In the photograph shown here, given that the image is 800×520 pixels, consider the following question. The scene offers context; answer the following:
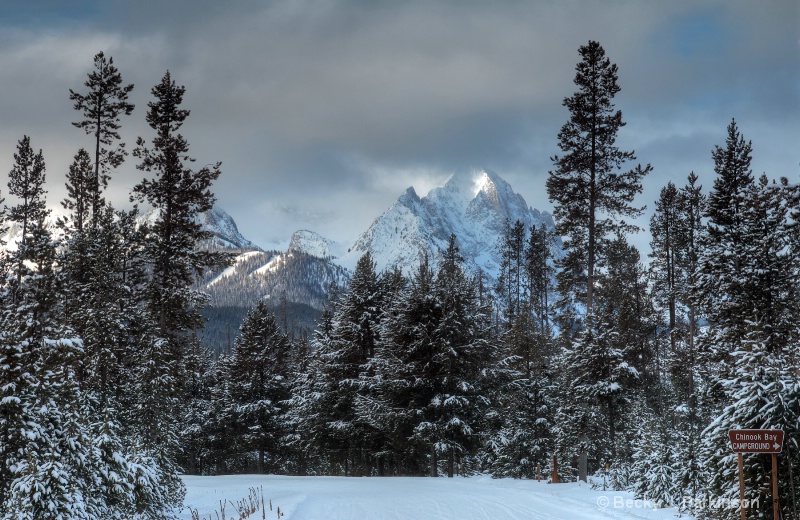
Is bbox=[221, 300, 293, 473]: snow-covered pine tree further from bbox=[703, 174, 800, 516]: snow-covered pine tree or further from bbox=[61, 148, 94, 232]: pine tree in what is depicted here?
bbox=[703, 174, 800, 516]: snow-covered pine tree

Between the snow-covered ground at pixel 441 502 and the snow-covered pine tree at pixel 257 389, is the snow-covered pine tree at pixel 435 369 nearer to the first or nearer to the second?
the snow-covered ground at pixel 441 502

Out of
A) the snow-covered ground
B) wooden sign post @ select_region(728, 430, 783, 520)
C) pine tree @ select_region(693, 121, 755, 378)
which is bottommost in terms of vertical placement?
the snow-covered ground

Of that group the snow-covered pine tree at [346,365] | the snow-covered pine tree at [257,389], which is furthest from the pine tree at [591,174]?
the snow-covered pine tree at [257,389]

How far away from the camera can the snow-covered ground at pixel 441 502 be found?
14125 mm

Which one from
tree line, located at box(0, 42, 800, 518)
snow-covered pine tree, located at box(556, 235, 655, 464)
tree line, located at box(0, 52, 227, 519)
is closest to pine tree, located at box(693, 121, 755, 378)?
tree line, located at box(0, 42, 800, 518)

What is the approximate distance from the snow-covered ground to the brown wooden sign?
Result: 13.6ft

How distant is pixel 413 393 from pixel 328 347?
24.9ft

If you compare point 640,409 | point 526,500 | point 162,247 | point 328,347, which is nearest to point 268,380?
point 328,347

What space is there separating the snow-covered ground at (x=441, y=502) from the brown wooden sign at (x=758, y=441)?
13.6 feet

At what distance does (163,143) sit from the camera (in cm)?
2295

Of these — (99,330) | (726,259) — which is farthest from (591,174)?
(99,330)

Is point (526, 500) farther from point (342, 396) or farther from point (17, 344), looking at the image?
point (342, 396)

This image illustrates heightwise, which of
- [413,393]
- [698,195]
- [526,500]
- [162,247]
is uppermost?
[698,195]

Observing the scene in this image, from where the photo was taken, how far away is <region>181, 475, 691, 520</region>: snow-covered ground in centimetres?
1412
